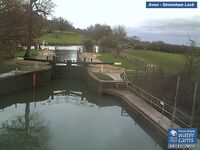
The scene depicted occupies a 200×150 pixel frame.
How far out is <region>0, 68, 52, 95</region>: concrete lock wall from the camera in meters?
26.1

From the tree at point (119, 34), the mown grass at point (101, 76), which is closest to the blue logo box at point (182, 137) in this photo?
the mown grass at point (101, 76)

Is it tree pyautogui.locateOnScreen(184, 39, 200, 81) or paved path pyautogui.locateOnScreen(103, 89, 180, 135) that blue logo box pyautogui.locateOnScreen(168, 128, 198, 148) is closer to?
paved path pyautogui.locateOnScreen(103, 89, 180, 135)

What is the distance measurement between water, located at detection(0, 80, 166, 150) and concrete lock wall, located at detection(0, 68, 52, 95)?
1.73 ft

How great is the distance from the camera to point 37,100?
27031 mm

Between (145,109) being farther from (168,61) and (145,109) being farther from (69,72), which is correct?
(168,61)

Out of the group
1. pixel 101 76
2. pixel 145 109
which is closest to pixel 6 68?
pixel 101 76

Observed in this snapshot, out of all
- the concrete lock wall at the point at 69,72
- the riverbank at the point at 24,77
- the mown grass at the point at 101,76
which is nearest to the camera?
the riverbank at the point at 24,77

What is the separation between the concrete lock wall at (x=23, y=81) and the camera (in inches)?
1027

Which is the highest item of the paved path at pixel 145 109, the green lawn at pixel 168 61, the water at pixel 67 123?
the green lawn at pixel 168 61

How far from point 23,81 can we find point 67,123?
1008cm

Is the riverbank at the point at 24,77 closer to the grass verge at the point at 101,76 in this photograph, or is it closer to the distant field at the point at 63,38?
the grass verge at the point at 101,76

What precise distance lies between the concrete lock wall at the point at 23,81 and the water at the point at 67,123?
1.73ft

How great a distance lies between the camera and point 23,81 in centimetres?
2888

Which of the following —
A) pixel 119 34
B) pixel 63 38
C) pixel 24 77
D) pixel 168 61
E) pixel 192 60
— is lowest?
pixel 24 77
